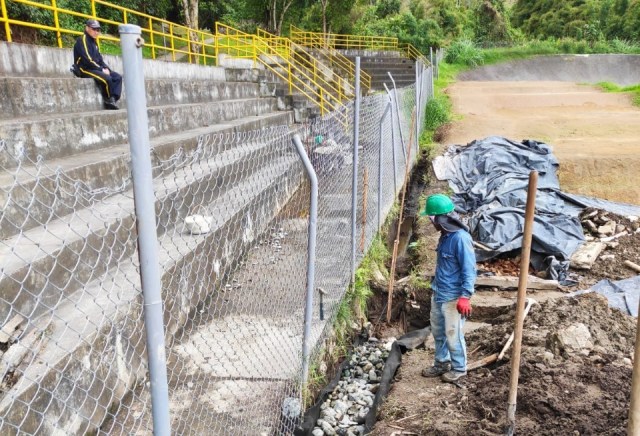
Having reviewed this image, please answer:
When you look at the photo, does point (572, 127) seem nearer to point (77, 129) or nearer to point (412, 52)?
point (77, 129)

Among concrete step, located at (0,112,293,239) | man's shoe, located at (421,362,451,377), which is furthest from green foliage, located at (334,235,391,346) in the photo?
concrete step, located at (0,112,293,239)

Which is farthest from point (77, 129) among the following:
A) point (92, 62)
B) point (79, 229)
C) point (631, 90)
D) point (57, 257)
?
point (631, 90)

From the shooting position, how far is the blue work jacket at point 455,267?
4336mm

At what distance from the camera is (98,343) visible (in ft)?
10.0

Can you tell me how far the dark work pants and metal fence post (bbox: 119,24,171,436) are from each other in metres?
6.30

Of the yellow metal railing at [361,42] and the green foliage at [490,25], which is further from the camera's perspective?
the green foliage at [490,25]

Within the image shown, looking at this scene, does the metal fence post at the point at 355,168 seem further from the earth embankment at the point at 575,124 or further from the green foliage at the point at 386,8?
the green foliage at the point at 386,8

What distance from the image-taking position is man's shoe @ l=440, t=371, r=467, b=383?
442 centimetres

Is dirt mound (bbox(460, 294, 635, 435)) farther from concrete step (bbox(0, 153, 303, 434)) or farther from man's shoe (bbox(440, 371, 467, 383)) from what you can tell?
concrete step (bbox(0, 153, 303, 434))

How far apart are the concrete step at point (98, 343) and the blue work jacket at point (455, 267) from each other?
2.18 m

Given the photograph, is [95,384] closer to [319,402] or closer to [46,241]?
[46,241]

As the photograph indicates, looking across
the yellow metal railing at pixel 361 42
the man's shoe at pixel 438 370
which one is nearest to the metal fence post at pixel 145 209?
the man's shoe at pixel 438 370

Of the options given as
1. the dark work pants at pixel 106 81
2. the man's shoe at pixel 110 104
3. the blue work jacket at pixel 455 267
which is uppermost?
the dark work pants at pixel 106 81

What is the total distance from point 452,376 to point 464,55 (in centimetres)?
3761
